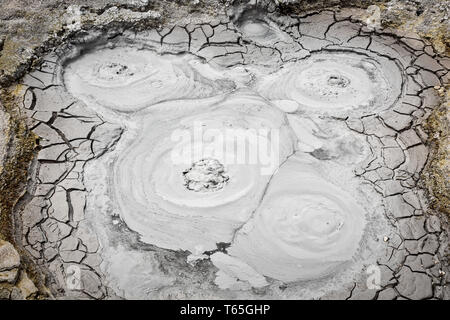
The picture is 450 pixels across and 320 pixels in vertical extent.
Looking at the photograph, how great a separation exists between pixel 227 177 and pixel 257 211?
0.93ft

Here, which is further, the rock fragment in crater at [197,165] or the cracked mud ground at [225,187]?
A: the rock fragment in crater at [197,165]

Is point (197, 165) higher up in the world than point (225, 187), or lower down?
higher up

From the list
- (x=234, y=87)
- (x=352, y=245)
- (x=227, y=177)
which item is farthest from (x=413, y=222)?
(x=234, y=87)

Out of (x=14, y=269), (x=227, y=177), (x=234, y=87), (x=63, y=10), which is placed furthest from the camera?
Result: (x=63, y=10)

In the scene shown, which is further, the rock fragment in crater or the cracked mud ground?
the rock fragment in crater

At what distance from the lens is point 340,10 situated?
3814mm

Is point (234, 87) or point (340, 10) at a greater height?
point (340, 10)

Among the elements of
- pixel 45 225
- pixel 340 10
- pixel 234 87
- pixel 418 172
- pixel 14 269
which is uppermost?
pixel 340 10

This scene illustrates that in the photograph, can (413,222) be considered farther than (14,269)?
Yes

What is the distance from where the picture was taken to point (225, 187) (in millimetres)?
2695

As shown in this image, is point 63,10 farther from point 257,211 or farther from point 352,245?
point 352,245

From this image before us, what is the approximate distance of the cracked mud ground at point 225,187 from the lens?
2.36 meters

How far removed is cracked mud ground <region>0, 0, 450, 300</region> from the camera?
236 cm

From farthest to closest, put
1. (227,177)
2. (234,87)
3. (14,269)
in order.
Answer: (234,87), (227,177), (14,269)
